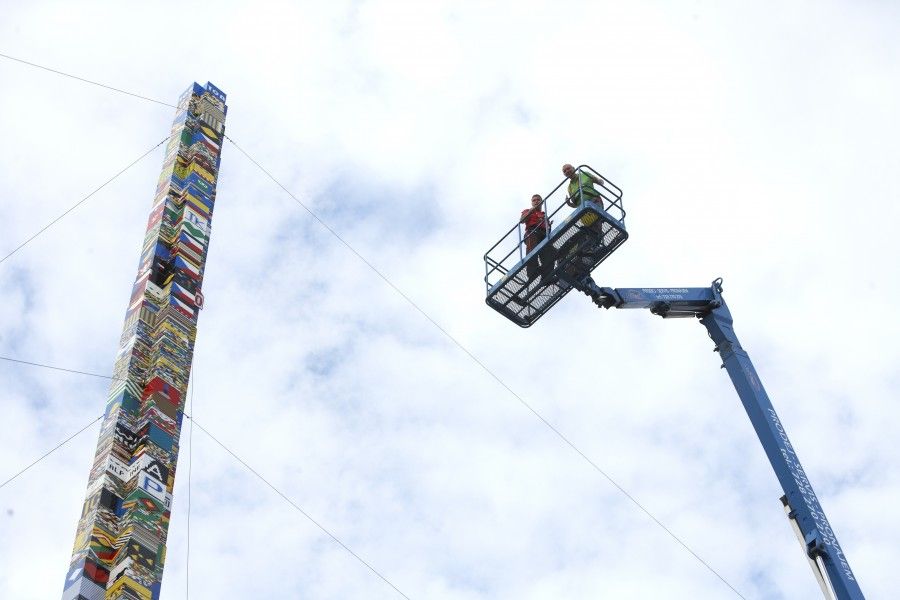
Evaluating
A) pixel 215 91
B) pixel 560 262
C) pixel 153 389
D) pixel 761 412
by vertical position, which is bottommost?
pixel 153 389

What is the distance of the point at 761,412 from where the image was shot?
28.3 metres

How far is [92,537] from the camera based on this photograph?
19516 millimetres

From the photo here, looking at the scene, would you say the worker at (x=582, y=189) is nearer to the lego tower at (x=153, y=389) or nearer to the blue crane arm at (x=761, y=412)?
the blue crane arm at (x=761, y=412)

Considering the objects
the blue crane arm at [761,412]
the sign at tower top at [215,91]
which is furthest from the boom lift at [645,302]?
the sign at tower top at [215,91]

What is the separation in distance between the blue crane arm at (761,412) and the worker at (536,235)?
1.00m

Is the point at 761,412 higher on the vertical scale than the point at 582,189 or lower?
lower

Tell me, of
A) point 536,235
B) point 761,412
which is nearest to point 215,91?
point 536,235

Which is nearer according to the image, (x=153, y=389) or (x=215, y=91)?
(x=153, y=389)

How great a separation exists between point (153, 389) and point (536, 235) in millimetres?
10417

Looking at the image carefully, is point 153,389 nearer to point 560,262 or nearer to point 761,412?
point 560,262

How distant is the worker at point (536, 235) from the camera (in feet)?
94.9

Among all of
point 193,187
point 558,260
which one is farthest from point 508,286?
point 193,187

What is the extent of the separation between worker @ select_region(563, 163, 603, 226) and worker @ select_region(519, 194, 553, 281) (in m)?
0.78

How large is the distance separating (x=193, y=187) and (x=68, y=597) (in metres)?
9.55
